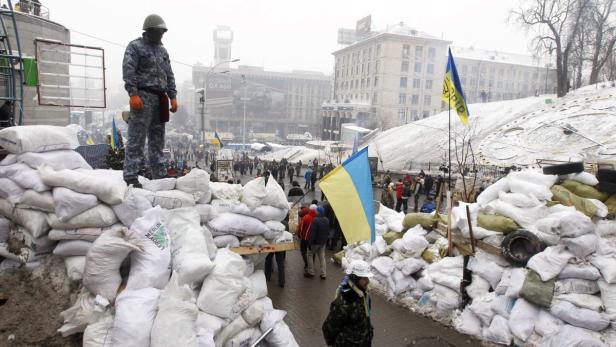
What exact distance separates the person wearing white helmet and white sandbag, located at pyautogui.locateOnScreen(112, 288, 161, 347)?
156cm

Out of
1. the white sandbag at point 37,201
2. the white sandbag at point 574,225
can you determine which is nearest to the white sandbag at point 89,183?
the white sandbag at point 37,201

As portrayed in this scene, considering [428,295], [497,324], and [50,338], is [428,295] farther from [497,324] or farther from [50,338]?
[50,338]

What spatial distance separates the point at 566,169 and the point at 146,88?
674cm

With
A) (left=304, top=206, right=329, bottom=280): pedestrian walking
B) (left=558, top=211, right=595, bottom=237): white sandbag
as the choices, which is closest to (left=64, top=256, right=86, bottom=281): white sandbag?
(left=304, top=206, right=329, bottom=280): pedestrian walking

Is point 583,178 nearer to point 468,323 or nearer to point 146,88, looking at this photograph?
point 468,323

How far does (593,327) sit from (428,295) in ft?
7.02

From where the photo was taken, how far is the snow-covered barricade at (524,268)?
5.20 m

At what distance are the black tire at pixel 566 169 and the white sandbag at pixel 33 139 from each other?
24.0 ft

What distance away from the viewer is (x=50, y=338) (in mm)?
3096

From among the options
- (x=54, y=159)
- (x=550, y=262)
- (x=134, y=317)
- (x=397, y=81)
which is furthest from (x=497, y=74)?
(x=134, y=317)

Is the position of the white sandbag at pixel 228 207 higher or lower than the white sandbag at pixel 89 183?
lower

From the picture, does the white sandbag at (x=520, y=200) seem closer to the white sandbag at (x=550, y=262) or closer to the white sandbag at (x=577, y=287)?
the white sandbag at (x=550, y=262)

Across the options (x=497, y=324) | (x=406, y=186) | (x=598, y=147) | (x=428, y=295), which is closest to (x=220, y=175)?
(x=406, y=186)

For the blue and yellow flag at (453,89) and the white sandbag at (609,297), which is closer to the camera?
the white sandbag at (609,297)
